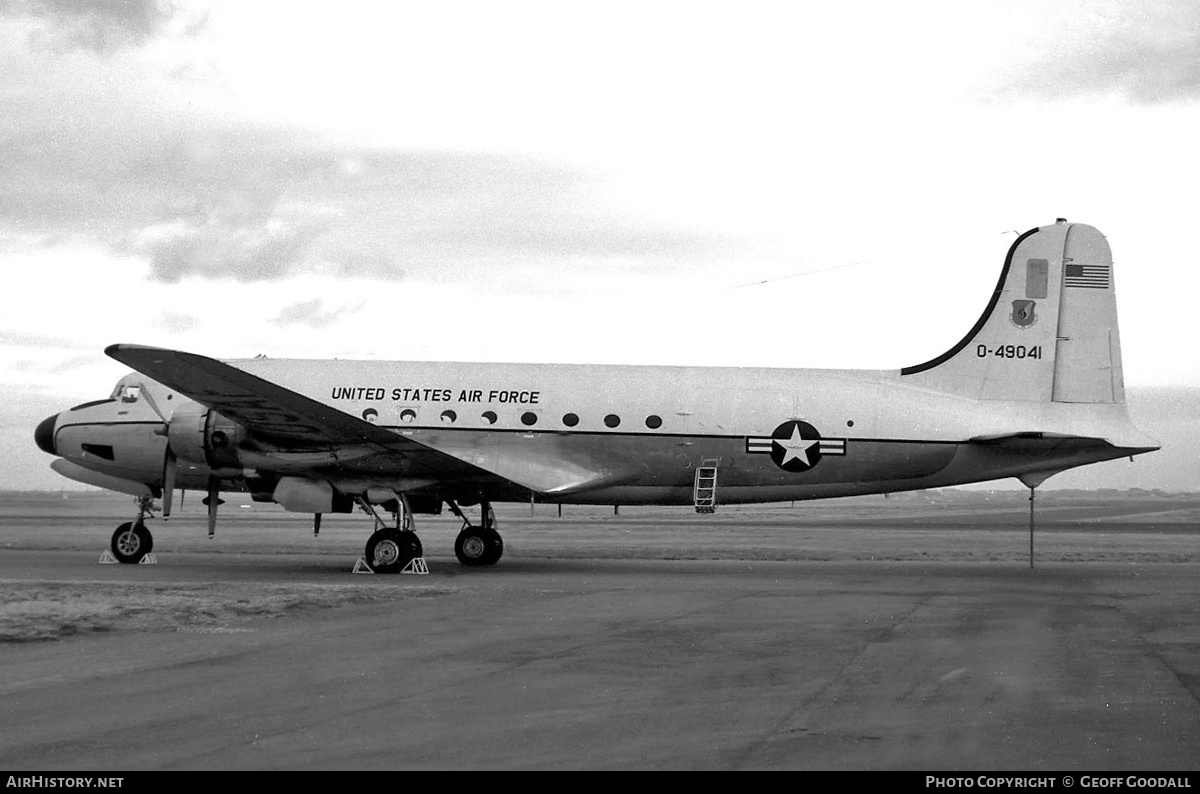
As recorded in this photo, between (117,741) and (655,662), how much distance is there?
18.2 ft

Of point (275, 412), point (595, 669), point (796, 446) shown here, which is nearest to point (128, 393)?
point (275, 412)

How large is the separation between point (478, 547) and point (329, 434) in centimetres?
511

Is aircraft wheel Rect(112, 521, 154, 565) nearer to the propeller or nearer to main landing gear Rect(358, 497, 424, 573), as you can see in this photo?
the propeller

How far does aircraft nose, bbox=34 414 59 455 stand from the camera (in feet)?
91.5

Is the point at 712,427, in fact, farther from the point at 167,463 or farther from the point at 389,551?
the point at 167,463

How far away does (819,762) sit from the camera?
7785mm

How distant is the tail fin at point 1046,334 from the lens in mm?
25859

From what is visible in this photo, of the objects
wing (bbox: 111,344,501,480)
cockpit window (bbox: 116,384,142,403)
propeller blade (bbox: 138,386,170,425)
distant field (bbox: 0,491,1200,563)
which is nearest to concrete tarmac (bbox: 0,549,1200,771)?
wing (bbox: 111,344,501,480)

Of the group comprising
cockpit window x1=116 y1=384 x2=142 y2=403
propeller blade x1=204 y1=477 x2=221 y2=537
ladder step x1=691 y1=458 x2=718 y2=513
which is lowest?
propeller blade x1=204 y1=477 x2=221 y2=537

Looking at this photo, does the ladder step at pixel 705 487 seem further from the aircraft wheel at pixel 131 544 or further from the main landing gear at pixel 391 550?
the aircraft wheel at pixel 131 544

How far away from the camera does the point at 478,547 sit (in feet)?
88.8

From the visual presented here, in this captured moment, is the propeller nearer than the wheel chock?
No

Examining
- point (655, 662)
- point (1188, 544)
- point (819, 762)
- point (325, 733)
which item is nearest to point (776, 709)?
point (819, 762)

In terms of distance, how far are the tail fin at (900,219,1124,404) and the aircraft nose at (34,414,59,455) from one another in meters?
19.1
